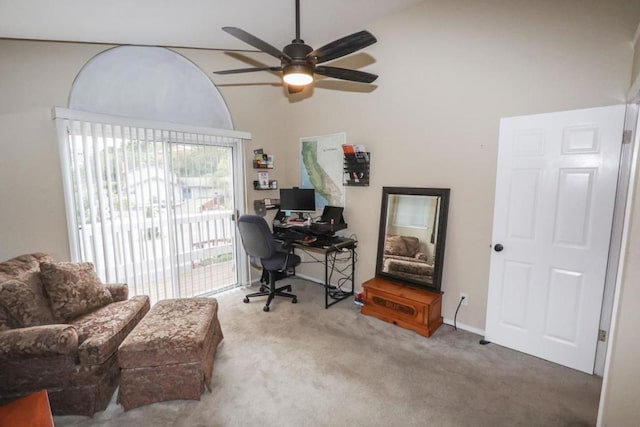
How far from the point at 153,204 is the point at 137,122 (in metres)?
0.87

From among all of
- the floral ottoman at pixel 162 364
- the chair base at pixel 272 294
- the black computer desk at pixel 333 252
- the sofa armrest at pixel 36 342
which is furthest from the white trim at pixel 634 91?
the sofa armrest at pixel 36 342

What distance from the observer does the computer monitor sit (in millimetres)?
3969

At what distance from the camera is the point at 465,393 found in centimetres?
204

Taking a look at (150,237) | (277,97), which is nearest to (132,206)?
(150,237)

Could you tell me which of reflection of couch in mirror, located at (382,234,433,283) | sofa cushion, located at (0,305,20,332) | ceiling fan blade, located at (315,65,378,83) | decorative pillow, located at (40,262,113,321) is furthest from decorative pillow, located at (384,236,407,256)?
sofa cushion, located at (0,305,20,332)

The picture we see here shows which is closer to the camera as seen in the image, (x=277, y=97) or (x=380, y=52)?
(x=380, y=52)

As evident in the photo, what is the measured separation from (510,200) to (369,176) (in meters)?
1.50

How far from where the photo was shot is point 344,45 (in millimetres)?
1725

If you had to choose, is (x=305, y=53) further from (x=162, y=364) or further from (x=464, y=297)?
(x=464, y=297)

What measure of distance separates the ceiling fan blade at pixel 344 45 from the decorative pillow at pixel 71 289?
2.43 m

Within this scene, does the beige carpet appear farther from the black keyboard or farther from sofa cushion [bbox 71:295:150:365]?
the black keyboard

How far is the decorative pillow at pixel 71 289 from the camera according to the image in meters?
2.13

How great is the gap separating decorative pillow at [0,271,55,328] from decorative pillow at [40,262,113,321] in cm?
6

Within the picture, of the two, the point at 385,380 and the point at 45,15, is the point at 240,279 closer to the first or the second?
the point at 385,380
